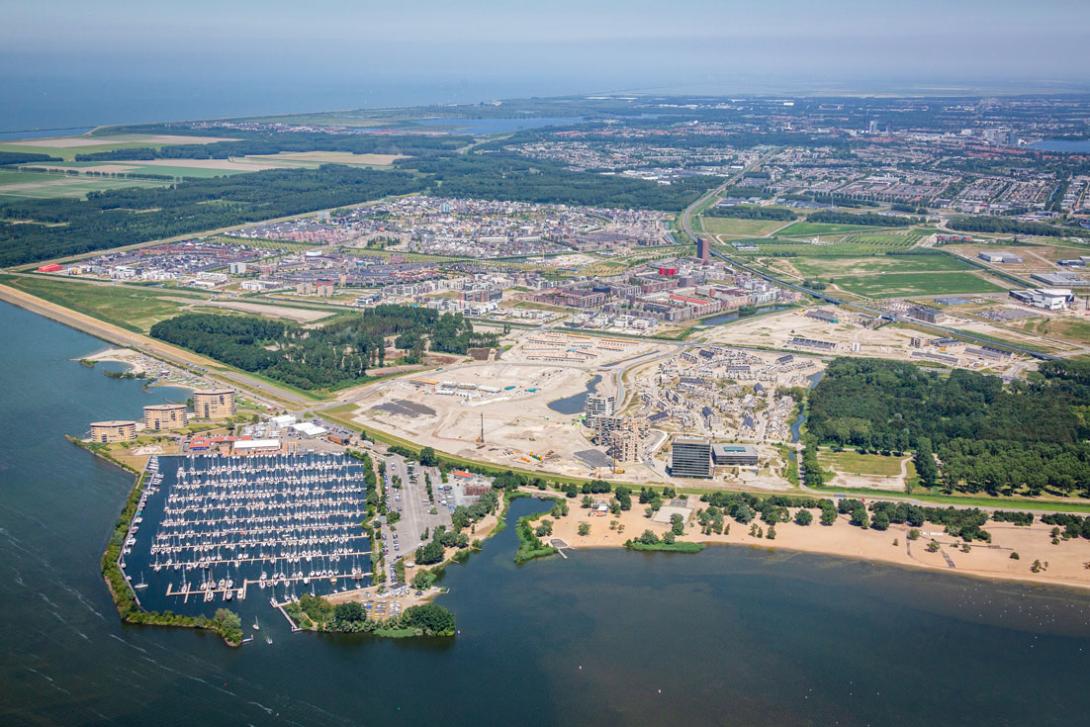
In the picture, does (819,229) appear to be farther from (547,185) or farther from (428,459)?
(428,459)

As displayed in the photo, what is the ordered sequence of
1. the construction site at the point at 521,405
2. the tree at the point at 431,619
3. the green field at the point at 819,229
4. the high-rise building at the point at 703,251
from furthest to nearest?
the green field at the point at 819,229
the high-rise building at the point at 703,251
the construction site at the point at 521,405
the tree at the point at 431,619

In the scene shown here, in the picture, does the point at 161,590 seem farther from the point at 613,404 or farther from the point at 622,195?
the point at 622,195

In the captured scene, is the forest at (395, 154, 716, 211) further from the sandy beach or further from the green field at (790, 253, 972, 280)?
the sandy beach

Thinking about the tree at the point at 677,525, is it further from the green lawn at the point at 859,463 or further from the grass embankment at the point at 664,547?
the green lawn at the point at 859,463

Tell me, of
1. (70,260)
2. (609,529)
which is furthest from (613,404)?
(70,260)

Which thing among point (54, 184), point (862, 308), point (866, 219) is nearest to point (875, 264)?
point (862, 308)

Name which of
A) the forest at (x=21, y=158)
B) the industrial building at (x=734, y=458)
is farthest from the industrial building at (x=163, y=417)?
the forest at (x=21, y=158)
